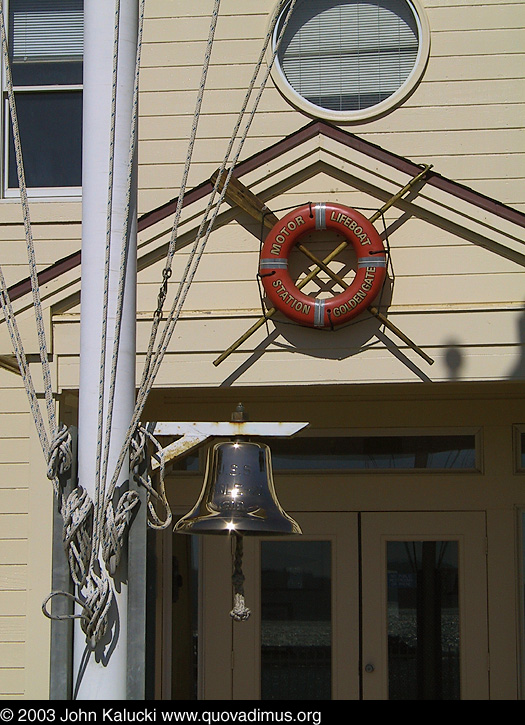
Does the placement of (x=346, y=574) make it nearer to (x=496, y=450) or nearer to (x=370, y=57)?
(x=496, y=450)

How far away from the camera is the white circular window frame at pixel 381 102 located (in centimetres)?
652

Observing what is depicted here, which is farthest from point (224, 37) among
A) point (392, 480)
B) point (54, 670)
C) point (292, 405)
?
point (54, 670)

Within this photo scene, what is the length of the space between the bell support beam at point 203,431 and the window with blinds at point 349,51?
4266 mm

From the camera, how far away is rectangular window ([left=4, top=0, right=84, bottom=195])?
269 inches

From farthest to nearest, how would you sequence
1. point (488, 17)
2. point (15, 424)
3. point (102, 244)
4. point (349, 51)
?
point (349, 51) < point (488, 17) < point (15, 424) < point (102, 244)

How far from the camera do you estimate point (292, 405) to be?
20.6 feet

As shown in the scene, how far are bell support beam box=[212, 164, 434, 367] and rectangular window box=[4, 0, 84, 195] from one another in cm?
→ 249

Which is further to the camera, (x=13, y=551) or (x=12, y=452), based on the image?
(x=12, y=452)

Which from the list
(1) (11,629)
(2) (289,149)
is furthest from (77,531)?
(1) (11,629)

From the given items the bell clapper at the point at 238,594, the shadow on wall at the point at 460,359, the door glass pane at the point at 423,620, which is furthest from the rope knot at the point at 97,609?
the door glass pane at the point at 423,620

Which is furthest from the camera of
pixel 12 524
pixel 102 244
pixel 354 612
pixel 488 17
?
pixel 488 17

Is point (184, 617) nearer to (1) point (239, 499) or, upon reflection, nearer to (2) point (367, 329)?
(2) point (367, 329)

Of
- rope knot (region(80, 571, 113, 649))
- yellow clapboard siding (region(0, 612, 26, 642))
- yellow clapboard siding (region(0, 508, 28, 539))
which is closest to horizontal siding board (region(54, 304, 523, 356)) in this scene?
yellow clapboard siding (region(0, 508, 28, 539))

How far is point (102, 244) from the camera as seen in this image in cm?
278
